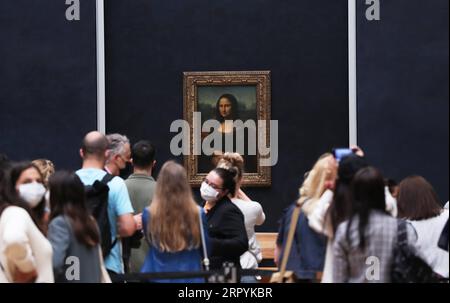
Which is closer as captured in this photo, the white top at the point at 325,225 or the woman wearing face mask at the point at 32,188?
the white top at the point at 325,225

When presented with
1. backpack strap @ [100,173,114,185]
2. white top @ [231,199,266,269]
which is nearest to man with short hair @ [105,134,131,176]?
backpack strap @ [100,173,114,185]

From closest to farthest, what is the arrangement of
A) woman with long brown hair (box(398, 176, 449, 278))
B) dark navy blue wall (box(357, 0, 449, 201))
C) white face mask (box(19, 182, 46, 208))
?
white face mask (box(19, 182, 46, 208)), woman with long brown hair (box(398, 176, 449, 278)), dark navy blue wall (box(357, 0, 449, 201))

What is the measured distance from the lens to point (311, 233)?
8109 millimetres

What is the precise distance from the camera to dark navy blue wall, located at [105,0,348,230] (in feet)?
49.8

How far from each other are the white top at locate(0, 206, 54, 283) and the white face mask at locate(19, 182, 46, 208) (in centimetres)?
42

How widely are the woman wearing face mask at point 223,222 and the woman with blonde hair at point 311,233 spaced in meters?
1.43

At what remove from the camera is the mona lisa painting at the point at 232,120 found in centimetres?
1510

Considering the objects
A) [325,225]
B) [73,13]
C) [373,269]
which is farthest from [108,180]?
[73,13]

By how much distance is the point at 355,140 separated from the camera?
1464 cm

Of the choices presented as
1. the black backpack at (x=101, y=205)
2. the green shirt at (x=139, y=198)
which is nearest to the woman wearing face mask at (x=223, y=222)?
the green shirt at (x=139, y=198)

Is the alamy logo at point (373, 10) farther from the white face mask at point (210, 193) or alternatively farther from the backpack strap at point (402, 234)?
the backpack strap at point (402, 234)

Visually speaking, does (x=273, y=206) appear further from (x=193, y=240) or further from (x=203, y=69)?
(x=193, y=240)

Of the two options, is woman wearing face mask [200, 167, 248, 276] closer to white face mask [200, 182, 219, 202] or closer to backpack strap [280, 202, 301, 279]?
white face mask [200, 182, 219, 202]

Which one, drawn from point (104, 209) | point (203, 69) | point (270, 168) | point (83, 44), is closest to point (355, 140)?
point (270, 168)
